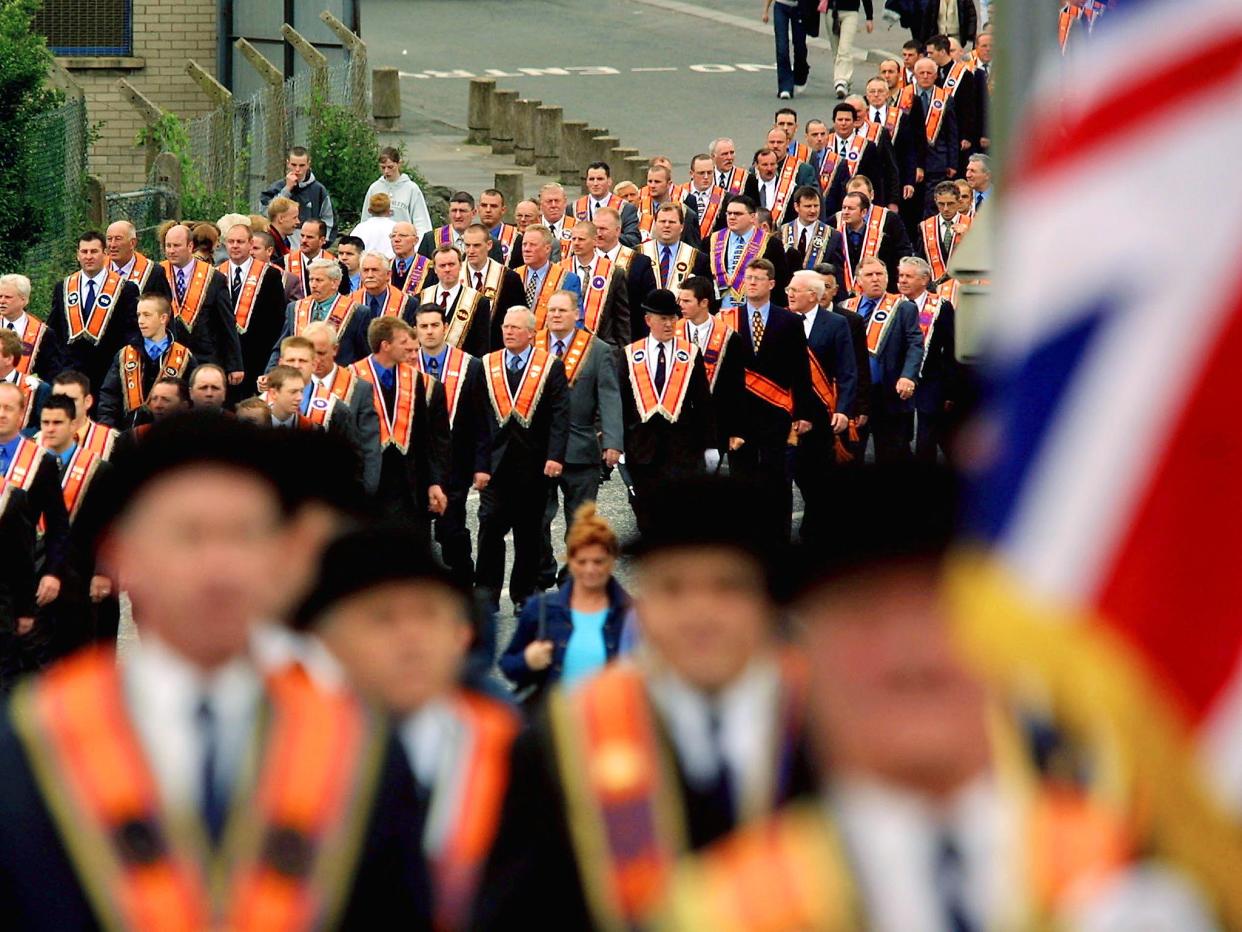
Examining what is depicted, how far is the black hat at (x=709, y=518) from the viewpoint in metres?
4.96

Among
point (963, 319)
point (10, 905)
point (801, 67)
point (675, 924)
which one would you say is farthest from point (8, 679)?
point (801, 67)

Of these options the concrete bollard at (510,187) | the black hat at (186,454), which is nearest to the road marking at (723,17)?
the concrete bollard at (510,187)

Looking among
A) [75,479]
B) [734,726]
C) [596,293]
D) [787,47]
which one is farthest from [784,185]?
[734,726]

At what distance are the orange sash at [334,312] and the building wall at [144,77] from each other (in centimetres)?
1250

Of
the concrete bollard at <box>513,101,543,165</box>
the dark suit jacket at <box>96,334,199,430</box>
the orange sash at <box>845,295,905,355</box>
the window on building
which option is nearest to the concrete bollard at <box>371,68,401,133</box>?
the concrete bollard at <box>513,101,543,165</box>

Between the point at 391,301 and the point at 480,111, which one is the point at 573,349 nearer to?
the point at 391,301

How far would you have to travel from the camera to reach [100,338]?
1789 centimetres

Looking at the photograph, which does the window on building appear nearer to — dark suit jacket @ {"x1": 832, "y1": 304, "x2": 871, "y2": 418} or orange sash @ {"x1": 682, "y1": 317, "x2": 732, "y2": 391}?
dark suit jacket @ {"x1": 832, "y1": 304, "x2": 871, "y2": 418}

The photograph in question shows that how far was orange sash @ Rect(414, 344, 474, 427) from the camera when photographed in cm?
1509

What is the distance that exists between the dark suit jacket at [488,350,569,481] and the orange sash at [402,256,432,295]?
425cm

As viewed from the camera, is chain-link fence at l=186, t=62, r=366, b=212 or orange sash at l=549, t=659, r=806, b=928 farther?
chain-link fence at l=186, t=62, r=366, b=212

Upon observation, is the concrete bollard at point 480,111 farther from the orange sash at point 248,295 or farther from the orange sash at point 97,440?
the orange sash at point 97,440

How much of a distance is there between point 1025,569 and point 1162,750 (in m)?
0.22

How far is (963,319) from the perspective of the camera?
7.95 meters
